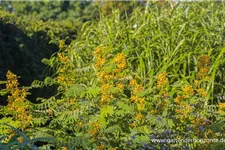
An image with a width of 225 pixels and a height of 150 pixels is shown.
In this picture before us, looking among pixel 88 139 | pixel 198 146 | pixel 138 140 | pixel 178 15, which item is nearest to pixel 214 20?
pixel 178 15

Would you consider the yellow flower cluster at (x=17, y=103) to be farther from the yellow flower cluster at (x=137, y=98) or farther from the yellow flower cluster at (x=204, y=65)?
the yellow flower cluster at (x=204, y=65)

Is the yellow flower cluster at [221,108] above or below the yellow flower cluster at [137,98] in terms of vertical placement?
below

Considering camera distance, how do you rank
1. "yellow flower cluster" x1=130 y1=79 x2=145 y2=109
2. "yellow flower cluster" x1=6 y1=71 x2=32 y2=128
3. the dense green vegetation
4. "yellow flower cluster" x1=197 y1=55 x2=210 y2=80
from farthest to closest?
"yellow flower cluster" x1=197 y1=55 x2=210 y2=80
"yellow flower cluster" x1=130 y1=79 x2=145 y2=109
the dense green vegetation
"yellow flower cluster" x1=6 y1=71 x2=32 y2=128

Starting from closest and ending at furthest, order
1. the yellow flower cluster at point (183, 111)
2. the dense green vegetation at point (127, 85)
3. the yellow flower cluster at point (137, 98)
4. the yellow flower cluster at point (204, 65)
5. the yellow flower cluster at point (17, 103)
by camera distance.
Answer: the yellow flower cluster at point (17, 103), the dense green vegetation at point (127, 85), the yellow flower cluster at point (137, 98), the yellow flower cluster at point (183, 111), the yellow flower cluster at point (204, 65)

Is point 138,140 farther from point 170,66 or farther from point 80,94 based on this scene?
point 170,66

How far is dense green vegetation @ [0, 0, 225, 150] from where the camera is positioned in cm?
346

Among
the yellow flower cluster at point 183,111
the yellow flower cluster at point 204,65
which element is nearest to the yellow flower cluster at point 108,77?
the yellow flower cluster at point 183,111

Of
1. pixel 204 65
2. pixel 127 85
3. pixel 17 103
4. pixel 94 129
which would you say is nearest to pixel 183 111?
pixel 127 85

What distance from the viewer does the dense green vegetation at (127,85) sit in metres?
3.46

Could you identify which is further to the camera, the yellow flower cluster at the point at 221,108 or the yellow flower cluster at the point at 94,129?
the yellow flower cluster at the point at 221,108

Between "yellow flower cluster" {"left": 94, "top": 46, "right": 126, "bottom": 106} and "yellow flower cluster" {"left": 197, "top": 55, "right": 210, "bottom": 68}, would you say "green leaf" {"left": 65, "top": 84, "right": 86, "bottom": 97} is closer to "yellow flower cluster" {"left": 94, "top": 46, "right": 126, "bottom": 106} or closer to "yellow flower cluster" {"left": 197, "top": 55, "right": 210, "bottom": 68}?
"yellow flower cluster" {"left": 94, "top": 46, "right": 126, "bottom": 106}

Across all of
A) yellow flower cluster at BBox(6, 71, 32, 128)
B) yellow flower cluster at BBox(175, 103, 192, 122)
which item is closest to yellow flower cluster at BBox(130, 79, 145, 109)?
yellow flower cluster at BBox(175, 103, 192, 122)

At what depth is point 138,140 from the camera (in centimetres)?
358

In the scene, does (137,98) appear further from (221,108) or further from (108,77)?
(221,108)
